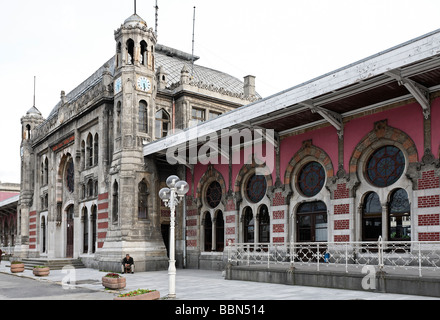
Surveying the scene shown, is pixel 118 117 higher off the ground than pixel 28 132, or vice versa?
pixel 28 132

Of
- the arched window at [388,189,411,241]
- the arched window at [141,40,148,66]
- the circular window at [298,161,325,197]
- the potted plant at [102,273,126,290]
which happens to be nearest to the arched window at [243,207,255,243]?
the circular window at [298,161,325,197]

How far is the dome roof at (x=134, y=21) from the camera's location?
27.9 meters

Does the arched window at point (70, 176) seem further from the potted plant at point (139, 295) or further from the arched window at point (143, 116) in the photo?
the potted plant at point (139, 295)

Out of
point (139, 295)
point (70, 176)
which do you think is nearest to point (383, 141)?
point (139, 295)

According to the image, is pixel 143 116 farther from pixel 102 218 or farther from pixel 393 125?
pixel 393 125

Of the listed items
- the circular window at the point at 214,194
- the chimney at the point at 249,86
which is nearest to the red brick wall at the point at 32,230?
the circular window at the point at 214,194

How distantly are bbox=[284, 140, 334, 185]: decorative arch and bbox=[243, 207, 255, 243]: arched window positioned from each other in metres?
3.21

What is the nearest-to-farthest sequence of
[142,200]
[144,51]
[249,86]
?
[142,200], [144,51], [249,86]

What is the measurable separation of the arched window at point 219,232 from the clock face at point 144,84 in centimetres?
804

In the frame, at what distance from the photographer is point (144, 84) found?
27484 mm

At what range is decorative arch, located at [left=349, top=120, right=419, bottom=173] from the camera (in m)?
16.6

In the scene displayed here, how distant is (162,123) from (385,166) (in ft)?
50.7
